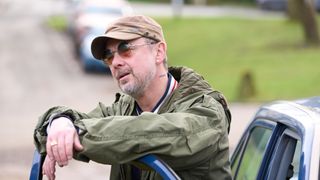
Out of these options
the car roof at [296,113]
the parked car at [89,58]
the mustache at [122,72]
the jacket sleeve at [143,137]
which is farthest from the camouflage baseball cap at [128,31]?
the parked car at [89,58]

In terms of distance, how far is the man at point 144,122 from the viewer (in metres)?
3.23

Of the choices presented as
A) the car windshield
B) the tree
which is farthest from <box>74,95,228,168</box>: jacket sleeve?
the car windshield

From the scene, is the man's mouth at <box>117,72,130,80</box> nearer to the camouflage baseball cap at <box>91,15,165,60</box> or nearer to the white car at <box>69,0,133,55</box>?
the camouflage baseball cap at <box>91,15,165,60</box>

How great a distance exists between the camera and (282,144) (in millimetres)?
4125

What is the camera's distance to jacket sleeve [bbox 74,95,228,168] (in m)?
3.22

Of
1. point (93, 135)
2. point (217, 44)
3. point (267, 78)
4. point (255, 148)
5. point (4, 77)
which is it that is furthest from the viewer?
point (217, 44)

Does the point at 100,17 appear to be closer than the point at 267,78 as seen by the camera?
No

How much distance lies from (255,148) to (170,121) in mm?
1738

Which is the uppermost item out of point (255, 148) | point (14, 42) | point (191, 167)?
point (191, 167)

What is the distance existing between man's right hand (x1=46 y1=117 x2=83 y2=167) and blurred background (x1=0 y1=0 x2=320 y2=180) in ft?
27.2

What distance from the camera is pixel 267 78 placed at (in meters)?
20.4

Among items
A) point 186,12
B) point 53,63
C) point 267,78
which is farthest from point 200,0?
point 267,78

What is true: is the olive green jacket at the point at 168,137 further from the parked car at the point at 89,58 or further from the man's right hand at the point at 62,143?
the parked car at the point at 89,58

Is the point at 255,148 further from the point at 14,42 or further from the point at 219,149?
the point at 14,42
